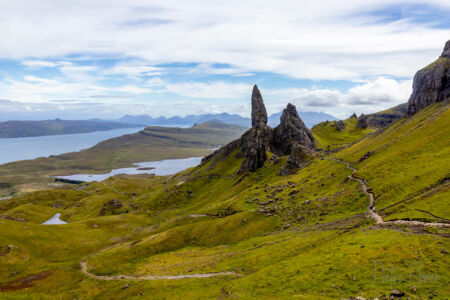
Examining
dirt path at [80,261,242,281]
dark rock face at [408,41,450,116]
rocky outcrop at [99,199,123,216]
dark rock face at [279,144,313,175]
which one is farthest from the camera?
rocky outcrop at [99,199,123,216]

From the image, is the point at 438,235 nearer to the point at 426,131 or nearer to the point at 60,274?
the point at 426,131

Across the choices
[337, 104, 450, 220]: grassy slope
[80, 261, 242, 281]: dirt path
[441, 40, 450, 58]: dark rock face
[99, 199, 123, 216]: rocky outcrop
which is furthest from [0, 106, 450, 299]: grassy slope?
[441, 40, 450, 58]: dark rock face

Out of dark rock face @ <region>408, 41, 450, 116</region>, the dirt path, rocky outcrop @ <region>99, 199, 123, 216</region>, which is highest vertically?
dark rock face @ <region>408, 41, 450, 116</region>

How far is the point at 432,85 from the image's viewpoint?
145m

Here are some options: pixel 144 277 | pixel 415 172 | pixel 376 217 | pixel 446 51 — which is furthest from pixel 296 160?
pixel 144 277

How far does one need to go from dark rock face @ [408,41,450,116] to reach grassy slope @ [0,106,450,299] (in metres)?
13.2

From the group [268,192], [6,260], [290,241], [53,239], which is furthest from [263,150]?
[6,260]

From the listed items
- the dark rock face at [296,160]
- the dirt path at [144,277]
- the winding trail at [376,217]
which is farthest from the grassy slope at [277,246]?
the dark rock face at [296,160]

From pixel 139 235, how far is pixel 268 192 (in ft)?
216

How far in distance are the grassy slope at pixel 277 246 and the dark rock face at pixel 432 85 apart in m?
13.2

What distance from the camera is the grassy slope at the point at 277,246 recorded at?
41250 mm

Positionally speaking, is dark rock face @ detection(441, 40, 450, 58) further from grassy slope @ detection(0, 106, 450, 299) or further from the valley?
grassy slope @ detection(0, 106, 450, 299)

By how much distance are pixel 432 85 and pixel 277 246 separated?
144060 mm

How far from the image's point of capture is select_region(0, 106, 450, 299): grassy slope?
1624 inches
